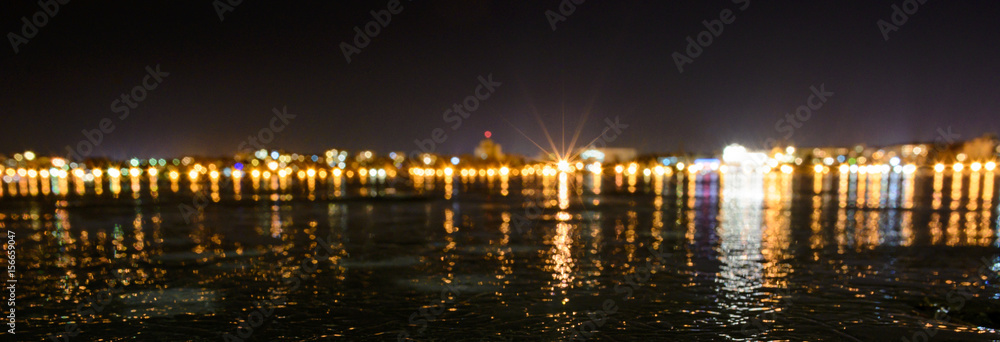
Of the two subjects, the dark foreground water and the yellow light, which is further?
the yellow light

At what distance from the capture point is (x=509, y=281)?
34.1 ft

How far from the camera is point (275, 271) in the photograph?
445 inches

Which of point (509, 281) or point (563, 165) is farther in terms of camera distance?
point (563, 165)

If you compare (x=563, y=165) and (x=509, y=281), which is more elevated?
(x=509, y=281)

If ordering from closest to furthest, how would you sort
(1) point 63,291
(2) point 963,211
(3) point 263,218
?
(1) point 63,291 < (3) point 263,218 < (2) point 963,211

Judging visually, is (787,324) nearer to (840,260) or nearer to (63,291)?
(840,260)

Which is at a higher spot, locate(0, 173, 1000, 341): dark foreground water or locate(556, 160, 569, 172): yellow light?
locate(0, 173, 1000, 341): dark foreground water

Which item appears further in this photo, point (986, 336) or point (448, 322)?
point (448, 322)

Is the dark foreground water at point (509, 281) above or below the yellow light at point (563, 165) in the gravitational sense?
above

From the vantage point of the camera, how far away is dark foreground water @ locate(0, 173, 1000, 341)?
7.75m

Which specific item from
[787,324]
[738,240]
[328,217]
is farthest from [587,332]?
[328,217]

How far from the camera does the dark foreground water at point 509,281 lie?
775 centimetres

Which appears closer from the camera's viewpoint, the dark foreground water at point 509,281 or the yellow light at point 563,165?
the dark foreground water at point 509,281

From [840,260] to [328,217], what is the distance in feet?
48.0
